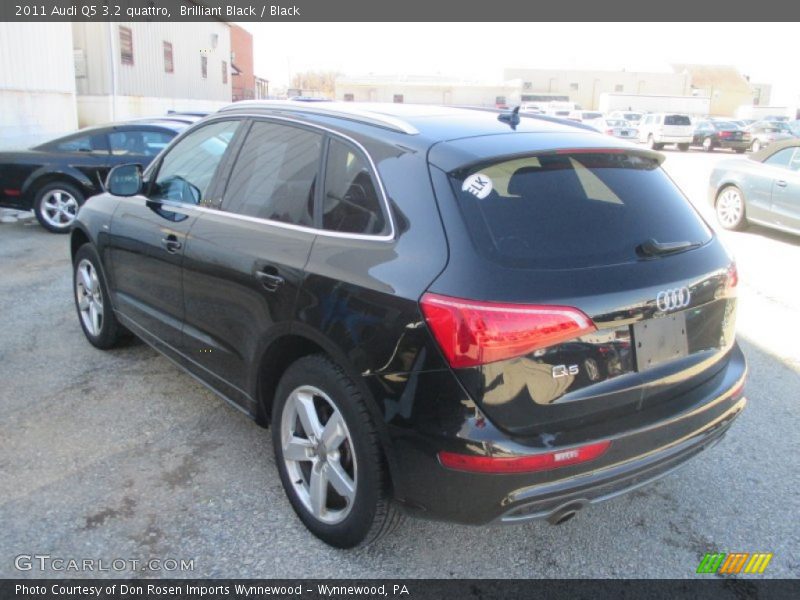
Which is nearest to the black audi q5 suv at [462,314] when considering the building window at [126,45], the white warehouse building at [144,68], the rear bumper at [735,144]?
the white warehouse building at [144,68]

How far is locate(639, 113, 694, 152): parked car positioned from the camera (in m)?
32.7

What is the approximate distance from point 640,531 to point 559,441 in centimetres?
105

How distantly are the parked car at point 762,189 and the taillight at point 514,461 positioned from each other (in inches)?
336

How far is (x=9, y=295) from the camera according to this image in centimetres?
651

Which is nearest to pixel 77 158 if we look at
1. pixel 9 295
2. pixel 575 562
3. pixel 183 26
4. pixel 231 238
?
pixel 9 295

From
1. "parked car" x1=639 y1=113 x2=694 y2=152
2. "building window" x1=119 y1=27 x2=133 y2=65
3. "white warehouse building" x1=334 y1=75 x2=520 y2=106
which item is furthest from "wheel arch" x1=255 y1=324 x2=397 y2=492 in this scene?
"white warehouse building" x1=334 y1=75 x2=520 y2=106

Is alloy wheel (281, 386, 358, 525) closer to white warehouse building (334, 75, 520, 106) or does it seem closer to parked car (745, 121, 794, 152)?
parked car (745, 121, 794, 152)

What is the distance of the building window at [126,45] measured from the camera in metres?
24.5

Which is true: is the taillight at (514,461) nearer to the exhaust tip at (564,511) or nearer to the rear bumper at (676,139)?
the exhaust tip at (564,511)

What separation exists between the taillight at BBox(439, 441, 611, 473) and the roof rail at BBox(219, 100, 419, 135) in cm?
129

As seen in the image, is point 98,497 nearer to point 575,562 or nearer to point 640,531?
point 575,562

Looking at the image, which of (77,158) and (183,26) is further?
(183,26)

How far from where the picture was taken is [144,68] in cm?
2666

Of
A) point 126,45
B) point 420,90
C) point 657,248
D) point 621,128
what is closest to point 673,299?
point 657,248
